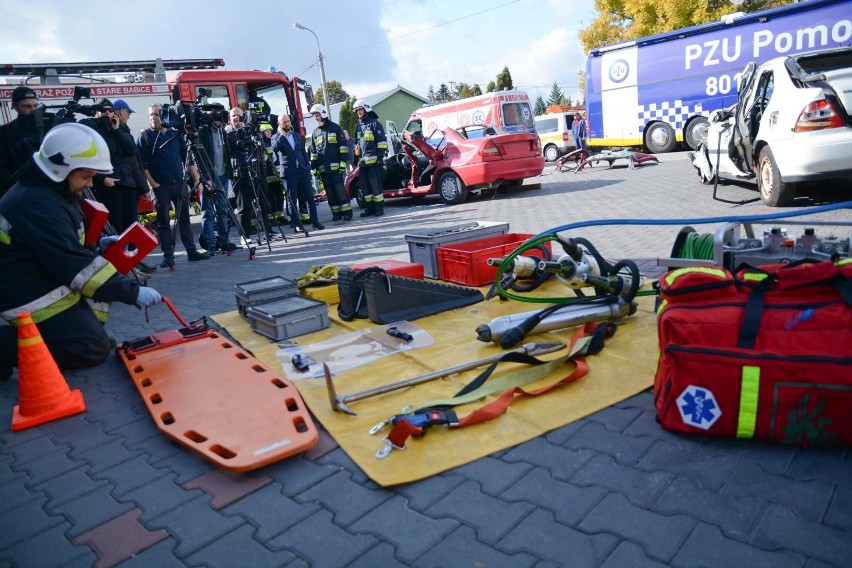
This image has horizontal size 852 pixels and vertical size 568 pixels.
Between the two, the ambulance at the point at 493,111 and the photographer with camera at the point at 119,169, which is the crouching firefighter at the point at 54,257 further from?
the ambulance at the point at 493,111

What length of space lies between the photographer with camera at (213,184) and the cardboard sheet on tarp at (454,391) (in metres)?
4.59

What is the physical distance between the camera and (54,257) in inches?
141

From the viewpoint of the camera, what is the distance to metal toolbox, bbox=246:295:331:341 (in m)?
4.21

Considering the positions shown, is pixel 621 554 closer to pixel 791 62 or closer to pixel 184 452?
pixel 184 452

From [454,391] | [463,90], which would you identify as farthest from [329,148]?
[463,90]

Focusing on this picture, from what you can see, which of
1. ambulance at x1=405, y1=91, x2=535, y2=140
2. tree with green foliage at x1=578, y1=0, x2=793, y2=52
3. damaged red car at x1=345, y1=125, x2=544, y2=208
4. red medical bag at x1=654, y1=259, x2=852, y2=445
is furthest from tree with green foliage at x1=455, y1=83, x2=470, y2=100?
red medical bag at x1=654, y1=259, x2=852, y2=445

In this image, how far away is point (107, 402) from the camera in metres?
3.42

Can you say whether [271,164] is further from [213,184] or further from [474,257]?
[474,257]

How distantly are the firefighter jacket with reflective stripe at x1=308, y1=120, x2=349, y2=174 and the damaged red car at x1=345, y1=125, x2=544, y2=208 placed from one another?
125 cm

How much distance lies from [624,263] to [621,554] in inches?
90.0

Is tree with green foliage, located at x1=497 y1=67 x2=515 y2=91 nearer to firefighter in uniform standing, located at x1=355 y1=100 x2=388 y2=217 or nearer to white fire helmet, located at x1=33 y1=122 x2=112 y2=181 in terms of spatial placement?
firefighter in uniform standing, located at x1=355 y1=100 x2=388 y2=217

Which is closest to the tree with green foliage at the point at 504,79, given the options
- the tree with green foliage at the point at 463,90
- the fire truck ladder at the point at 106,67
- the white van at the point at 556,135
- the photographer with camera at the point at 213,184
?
the tree with green foliage at the point at 463,90

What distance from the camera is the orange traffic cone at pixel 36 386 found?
10.5 ft

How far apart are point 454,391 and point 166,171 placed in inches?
239
